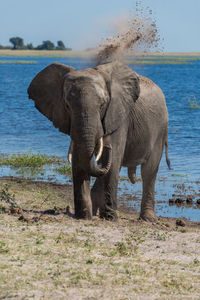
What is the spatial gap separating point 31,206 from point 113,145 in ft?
6.18

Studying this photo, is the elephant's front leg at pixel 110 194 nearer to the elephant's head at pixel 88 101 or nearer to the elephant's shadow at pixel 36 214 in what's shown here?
the elephant's head at pixel 88 101

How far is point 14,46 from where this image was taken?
18225 cm

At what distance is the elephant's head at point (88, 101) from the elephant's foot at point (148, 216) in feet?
7.15

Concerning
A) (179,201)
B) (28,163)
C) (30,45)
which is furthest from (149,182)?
(30,45)

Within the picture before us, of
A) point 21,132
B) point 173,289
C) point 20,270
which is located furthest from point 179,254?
point 21,132

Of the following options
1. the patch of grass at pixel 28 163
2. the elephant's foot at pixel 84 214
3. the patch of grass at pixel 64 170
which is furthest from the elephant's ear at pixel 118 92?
the patch of grass at pixel 28 163

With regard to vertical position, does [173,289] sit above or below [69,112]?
below

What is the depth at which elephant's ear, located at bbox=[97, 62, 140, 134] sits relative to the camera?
29.4ft

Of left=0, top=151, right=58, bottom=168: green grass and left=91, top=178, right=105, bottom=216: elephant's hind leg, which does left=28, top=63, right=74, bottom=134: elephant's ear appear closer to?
left=91, top=178, right=105, bottom=216: elephant's hind leg

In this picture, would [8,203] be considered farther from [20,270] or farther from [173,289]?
[173,289]

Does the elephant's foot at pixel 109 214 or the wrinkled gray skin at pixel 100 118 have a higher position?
the wrinkled gray skin at pixel 100 118

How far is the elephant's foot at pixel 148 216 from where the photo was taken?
1082 cm

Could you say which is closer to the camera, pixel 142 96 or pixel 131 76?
pixel 131 76

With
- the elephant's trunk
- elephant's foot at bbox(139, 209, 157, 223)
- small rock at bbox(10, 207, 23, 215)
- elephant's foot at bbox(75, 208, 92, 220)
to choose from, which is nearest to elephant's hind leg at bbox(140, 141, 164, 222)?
elephant's foot at bbox(139, 209, 157, 223)
